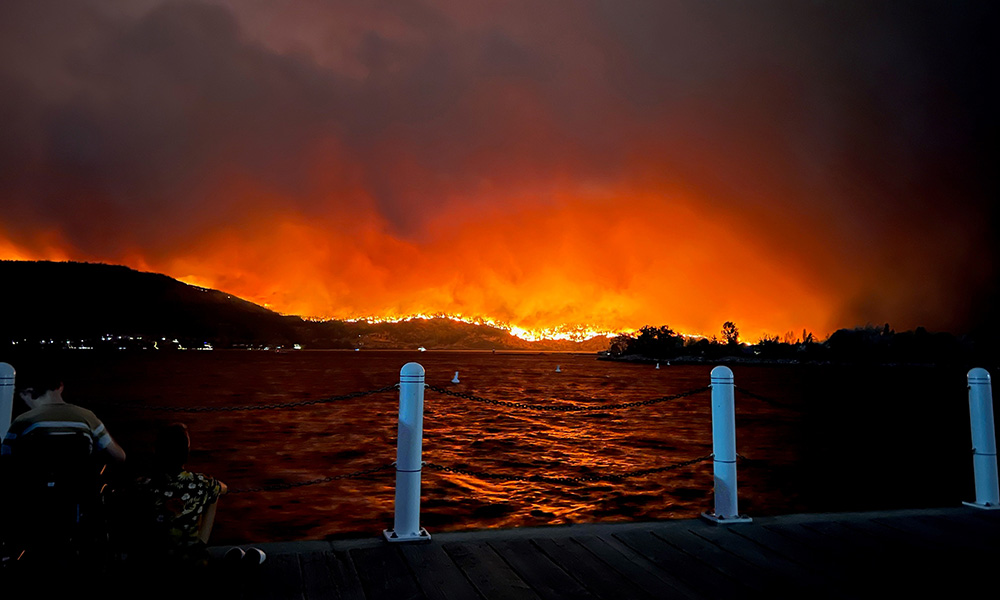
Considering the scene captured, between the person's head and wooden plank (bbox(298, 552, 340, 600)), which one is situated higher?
the person's head

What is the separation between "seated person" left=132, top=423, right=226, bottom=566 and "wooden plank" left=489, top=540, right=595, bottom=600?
193 cm

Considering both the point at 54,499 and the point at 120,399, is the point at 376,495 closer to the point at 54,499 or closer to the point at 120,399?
the point at 54,499

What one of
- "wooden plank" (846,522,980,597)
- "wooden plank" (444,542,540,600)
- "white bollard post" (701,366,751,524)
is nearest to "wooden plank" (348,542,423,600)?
"wooden plank" (444,542,540,600)

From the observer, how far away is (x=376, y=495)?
1363cm

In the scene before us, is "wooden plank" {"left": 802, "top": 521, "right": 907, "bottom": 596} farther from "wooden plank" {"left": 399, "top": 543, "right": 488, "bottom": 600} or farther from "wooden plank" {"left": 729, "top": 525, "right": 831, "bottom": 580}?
"wooden plank" {"left": 399, "top": 543, "right": 488, "bottom": 600}

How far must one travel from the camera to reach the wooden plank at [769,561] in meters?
3.71

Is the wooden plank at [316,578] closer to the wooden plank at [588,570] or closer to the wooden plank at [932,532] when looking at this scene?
the wooden plank at [588,570]

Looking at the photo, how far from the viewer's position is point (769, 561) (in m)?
4.21

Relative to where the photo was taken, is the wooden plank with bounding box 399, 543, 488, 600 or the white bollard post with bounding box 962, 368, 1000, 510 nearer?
the wooden plank with bounding box 399, 543, 488, 600

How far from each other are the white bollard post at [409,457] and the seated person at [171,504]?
142cm

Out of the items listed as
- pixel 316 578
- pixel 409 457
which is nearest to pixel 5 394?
pixel 316 578

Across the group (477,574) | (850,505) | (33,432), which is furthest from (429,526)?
(850,505)

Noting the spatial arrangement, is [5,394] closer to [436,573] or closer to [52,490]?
[52,490]

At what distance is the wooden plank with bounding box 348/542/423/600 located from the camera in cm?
354
